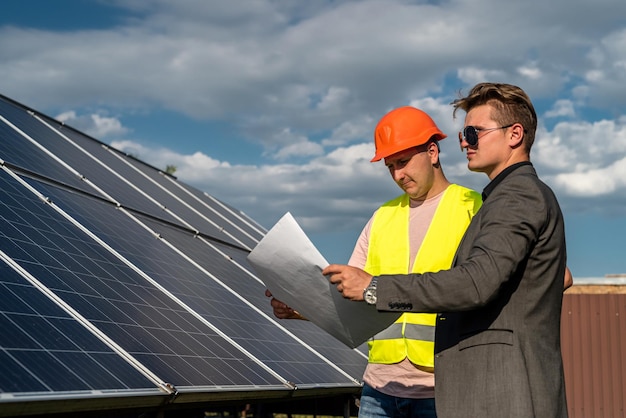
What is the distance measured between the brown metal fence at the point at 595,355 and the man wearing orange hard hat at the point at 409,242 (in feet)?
41.1

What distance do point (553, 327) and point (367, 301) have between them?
30.7 inches

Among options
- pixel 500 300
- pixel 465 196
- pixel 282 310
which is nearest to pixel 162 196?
pixel 282 310

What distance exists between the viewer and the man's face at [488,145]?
3.59 m

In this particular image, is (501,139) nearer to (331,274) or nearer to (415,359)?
(331,274)

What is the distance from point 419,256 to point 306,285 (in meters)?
0.90

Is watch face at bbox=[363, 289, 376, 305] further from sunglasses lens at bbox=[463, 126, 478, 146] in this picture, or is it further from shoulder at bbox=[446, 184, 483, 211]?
shoulder at bbox=[446, 184, 483, 211]

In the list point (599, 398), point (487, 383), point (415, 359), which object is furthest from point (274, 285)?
point (599, 398)

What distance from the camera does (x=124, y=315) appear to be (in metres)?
5.87

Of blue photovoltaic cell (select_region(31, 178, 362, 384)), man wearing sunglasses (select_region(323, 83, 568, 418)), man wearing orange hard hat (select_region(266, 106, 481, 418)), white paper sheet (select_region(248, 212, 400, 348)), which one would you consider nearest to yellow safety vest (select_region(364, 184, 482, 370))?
man wearing orange hard hat (select_region(266, 106, 481, 418))

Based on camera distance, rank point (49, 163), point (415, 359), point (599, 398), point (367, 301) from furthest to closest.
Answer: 1. point (599, 398)
2. point (49, 163)
3. point (415, 359)
4. point (367, 301)

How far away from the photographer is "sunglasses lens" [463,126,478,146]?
362cm

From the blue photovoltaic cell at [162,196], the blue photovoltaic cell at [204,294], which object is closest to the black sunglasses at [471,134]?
the blue photovoltaic cell at [204,294]

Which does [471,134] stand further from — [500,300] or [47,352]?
[47,352]

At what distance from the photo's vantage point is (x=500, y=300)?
130 inches
